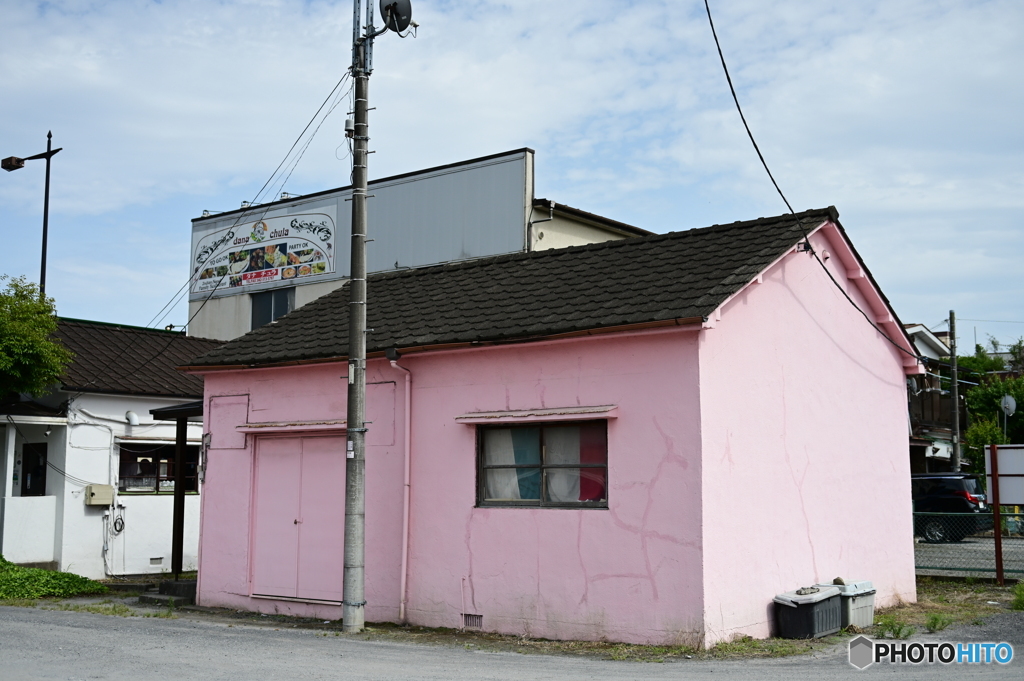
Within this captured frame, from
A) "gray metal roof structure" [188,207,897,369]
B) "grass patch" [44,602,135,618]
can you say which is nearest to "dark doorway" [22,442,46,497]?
"grass patch" [44,602,135,618]

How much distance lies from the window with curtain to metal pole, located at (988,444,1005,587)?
8.17m

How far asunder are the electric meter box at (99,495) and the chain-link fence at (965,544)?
48.6ft

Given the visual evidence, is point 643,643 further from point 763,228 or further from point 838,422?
point 763,228

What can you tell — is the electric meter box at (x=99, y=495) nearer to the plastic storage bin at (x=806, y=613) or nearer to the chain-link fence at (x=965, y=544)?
the plastic storage bin at (x=806, y=613)

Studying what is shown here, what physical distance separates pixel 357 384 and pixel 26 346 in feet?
27.2

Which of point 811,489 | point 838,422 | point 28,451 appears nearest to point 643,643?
point 811,489

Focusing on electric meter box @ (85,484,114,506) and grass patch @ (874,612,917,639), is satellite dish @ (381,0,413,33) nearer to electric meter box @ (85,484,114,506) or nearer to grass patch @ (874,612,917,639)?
grass patch @ (874,612,917,639)

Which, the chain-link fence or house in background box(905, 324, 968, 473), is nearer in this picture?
the chain-link fence

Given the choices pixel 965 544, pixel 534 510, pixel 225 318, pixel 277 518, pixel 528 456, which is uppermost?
pixel 225 318

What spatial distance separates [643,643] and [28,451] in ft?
47.2

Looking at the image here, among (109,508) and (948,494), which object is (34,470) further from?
(948,494)

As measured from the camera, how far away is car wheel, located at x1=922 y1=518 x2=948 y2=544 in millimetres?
22094

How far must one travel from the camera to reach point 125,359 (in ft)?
71.3

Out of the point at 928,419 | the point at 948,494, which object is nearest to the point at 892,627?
the point at 948,494
